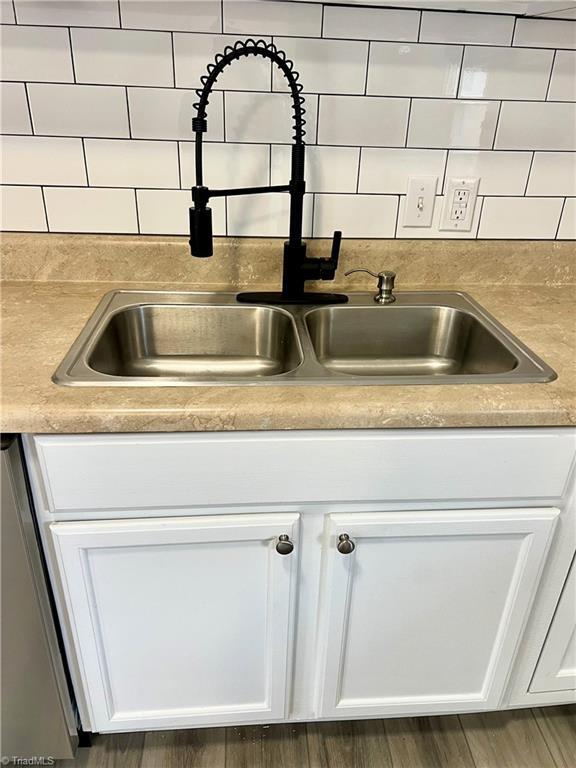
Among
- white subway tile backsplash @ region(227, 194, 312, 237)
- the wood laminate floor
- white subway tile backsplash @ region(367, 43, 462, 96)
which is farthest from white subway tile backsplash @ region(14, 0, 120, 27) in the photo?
the wood laminate floor

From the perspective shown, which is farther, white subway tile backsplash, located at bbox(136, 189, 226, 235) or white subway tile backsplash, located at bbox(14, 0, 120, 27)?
white subway tile backsplash, located at bbox(136, 189, 226, 235)

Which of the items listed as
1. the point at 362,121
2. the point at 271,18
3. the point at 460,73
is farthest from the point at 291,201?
the point at 460,73

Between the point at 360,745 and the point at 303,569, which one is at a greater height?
the point at 303,569

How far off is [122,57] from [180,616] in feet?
3.58

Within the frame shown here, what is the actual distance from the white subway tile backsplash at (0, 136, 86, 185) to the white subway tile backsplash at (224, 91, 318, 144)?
1.09 ft

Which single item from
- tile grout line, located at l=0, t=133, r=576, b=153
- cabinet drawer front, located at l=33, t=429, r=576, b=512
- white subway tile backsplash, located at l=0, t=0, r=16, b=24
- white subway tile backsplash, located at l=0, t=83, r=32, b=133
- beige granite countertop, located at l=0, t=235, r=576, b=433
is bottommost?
cabinet drawer front, located at l=33, t=429, r=576, b=512

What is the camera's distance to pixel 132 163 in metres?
1.24

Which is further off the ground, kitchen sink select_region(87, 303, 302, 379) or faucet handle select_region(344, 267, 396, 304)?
faucet handle select_region(344, 267, 396, 304)

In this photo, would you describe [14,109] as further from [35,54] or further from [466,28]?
[466,28]

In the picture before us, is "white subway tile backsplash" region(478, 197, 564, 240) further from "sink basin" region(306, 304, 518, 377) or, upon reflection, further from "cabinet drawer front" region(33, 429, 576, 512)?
"cabinet drawer front" region(33, 429, 576, 512)

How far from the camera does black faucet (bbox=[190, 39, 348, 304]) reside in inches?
41.6

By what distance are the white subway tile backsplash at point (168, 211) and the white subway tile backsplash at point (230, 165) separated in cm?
3

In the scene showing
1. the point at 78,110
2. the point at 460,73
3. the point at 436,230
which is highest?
the point at 460,73

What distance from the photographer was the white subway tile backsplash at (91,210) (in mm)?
1263
